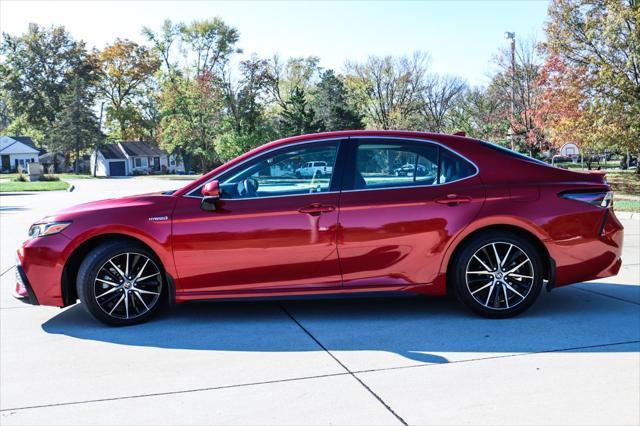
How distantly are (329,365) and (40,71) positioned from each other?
309ft

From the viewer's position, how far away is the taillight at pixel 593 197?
5234mm

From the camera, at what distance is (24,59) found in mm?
83688

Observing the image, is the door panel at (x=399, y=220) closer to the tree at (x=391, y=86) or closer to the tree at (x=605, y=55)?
the tree at (x=605, y=55)

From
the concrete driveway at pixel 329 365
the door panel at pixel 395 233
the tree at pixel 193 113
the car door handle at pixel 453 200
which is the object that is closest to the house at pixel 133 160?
the tree at pixel 193 113

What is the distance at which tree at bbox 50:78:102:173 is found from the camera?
3116 inches

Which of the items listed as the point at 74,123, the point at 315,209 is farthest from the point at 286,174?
the point at 74,123

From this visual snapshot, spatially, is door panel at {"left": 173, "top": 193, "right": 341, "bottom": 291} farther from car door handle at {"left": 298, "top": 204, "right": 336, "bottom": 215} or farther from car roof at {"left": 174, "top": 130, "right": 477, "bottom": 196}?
car roof at {"left": 174, "top": 130, "right": 477, "bottom": 196}

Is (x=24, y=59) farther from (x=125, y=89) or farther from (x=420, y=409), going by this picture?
(x=420, y=409)

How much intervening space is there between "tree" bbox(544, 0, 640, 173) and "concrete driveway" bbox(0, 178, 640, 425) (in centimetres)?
2136

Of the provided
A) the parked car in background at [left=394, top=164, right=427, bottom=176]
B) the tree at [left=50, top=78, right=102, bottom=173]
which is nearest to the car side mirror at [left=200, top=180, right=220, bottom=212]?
the parked car in background at [left=394, top=164, right=427, bottom=176]

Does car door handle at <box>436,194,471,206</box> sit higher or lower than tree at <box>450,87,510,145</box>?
lower

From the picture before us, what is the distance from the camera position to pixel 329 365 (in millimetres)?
4160

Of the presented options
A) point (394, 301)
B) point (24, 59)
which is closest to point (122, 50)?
point (24, 59)

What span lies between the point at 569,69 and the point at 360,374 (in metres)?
26.0
